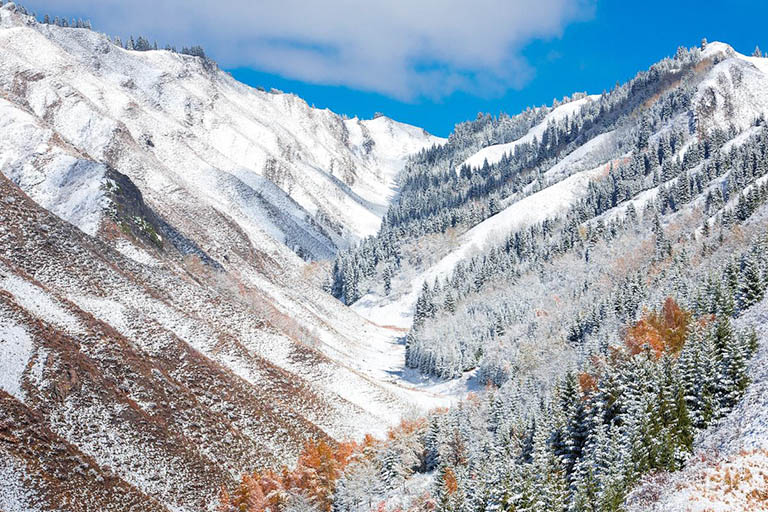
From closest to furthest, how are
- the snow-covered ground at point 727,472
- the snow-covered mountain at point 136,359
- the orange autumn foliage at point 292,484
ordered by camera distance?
the snow-covered ground at point 727,472
the snow-covered mountain at point 136,359
the orange autumn foliage at point 292,484

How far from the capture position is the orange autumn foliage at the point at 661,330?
Result: 64938 millimetres

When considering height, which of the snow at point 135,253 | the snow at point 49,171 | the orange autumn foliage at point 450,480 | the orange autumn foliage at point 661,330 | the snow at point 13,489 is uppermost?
the snow at point 49,171

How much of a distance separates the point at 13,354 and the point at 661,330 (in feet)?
224

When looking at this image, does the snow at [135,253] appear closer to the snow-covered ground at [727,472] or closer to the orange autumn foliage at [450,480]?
the orange autumn foliage at [450,480]

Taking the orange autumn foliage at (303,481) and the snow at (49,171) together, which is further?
the snow at (49,171)

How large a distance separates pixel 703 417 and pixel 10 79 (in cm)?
21293

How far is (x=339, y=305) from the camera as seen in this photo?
154250 millimetres

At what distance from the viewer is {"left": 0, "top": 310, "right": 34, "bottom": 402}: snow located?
53.8m

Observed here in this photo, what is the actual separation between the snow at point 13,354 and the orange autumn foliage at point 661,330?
6042 cm

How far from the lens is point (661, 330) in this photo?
70.2 m

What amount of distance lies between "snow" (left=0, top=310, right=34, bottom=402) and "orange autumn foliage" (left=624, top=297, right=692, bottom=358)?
198ft

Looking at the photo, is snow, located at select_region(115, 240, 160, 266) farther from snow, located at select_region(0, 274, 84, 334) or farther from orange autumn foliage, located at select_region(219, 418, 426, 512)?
orange autumn foliage, located at select_region(219, 418, 426, 512)

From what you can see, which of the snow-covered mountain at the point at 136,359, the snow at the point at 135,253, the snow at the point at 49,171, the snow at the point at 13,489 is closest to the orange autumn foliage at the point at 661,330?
the snow-covered mountain at the point at 136,359

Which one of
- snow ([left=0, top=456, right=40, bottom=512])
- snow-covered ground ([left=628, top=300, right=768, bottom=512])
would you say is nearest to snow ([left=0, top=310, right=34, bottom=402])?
snow ([left=0, top=456, right=40, bottom=512])
